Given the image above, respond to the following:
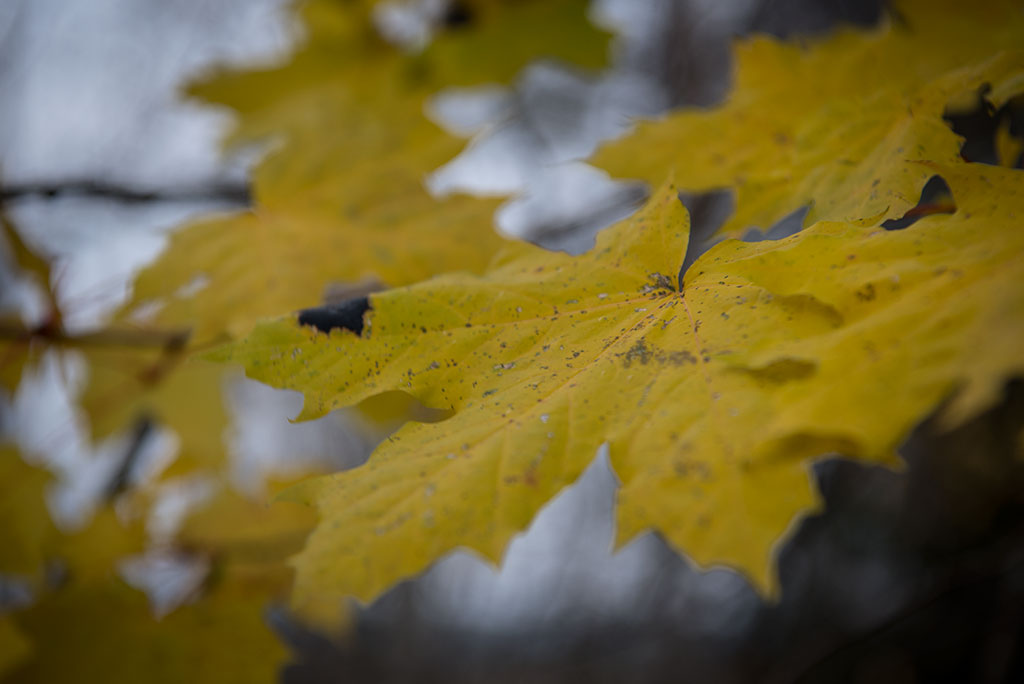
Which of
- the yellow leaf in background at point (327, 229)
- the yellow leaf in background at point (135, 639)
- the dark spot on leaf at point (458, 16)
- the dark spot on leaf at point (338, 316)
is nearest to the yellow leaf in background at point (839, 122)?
the yellow leaf in background at point (327, 229)

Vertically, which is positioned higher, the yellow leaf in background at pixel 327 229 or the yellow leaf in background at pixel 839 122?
the yellow leaf in background at pixel 839 122

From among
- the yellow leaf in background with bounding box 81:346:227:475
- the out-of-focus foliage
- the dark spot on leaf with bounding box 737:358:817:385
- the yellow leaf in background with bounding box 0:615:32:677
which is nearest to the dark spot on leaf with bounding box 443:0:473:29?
the out-of-focus foliage

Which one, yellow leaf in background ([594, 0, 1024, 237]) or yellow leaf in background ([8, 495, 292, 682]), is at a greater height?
yellow leaf in background ([594, 0, 1024, 237])

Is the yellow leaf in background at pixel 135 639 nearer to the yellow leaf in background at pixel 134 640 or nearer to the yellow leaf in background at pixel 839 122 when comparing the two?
the yellow leaf in background at pixel 134 640

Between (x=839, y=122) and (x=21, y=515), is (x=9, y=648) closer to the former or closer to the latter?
(x=21, y=515)

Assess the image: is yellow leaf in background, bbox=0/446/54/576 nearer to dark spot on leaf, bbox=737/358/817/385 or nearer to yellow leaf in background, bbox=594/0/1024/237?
yellow leaf in background, bbox=594/0/1024/237

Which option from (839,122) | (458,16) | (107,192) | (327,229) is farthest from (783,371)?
(458,16)
